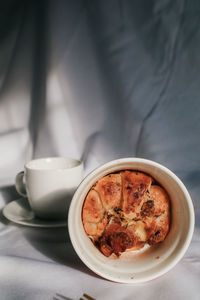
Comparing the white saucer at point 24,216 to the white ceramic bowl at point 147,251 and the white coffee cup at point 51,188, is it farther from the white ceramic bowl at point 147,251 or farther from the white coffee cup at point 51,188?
the white ceramic bowl at point 147,251

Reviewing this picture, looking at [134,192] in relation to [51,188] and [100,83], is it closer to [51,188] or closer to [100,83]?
[51,188]

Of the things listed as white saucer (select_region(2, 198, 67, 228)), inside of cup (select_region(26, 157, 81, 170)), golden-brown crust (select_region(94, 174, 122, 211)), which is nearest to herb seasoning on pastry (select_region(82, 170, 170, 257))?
golden-brown crust (select_region(94, 174, 122, 211))

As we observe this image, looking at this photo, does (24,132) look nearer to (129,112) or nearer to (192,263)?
(129,112)

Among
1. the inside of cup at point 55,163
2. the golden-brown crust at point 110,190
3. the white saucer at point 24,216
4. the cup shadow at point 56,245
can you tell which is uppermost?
the golden-brown crust at point 110,190

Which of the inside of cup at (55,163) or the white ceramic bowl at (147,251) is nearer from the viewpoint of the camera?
the white ceramic bowl at (147,251)

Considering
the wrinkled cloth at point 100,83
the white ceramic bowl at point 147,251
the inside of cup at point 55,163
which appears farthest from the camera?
the wrinkled cloth at point 100,83

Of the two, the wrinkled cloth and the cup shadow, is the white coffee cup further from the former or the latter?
the wrinkled cloth

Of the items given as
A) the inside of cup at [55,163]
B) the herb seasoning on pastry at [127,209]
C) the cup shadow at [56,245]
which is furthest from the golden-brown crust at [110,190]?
the inside of cup at [55,163]
